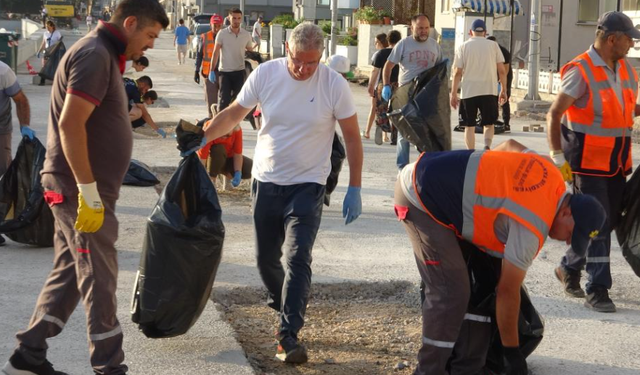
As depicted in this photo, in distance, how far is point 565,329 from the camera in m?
5.90

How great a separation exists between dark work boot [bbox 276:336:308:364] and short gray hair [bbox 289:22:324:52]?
1461mm

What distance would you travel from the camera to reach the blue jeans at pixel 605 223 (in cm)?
628

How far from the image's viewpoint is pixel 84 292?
4281 mm

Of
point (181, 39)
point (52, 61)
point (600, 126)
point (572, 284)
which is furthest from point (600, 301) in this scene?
point (181, 39)

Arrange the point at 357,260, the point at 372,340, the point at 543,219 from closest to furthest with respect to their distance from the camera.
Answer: the point at 543,219
the point at 372,340
the point at 357,260

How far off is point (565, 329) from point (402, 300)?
3.59 feet

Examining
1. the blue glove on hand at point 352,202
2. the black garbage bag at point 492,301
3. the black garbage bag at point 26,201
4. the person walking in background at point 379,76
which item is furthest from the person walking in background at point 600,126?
the person walking in background at point 379,76

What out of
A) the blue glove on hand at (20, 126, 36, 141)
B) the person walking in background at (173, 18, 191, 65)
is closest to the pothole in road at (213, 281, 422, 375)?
the blue glove on hand at (20, 126, 36, 141)

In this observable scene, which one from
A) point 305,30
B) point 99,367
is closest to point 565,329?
point 305,30

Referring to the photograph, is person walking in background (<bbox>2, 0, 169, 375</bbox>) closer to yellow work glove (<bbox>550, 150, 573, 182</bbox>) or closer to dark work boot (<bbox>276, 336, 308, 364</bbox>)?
dark work boot (<bbox>276, 336, 308, 364</bbox>)

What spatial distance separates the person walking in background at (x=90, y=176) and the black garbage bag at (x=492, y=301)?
161cm

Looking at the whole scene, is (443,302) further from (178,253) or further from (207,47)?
(207,47)

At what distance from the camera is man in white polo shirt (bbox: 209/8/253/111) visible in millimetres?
13820

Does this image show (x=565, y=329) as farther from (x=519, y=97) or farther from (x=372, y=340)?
(x=519, y=97)
